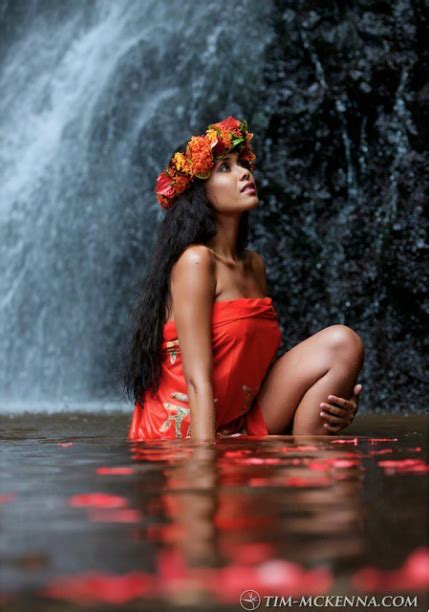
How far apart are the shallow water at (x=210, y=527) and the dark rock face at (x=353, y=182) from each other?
4.75m

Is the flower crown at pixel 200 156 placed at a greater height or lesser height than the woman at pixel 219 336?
greater

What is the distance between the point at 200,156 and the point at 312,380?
0.80m

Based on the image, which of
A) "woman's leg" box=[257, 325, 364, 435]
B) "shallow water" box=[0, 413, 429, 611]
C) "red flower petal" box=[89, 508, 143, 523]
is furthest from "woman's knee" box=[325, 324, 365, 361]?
"red flower petal" box=[89, 508, 143, 523]

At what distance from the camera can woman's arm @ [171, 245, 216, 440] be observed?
301 centimetres

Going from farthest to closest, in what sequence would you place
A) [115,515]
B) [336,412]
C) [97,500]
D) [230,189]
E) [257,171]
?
[257,171], [230,189], [336,412], [97,500], [115,515]

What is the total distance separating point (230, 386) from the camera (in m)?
3.23

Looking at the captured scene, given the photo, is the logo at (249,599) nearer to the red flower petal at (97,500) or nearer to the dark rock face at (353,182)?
the red flower petal at (97,500)

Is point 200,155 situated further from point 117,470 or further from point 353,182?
point 353,182

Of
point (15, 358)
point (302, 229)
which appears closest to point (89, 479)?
point (302, 229)

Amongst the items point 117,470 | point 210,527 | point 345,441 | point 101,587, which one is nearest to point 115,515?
point 210,527

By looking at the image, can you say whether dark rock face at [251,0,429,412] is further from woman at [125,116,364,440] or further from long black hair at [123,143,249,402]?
long black hair at [123,143,249,402]

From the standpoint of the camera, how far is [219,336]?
3201 mm

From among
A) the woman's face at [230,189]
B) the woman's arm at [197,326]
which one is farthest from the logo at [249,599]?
the woman's face at [230,189]

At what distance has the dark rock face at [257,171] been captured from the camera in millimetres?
7309
